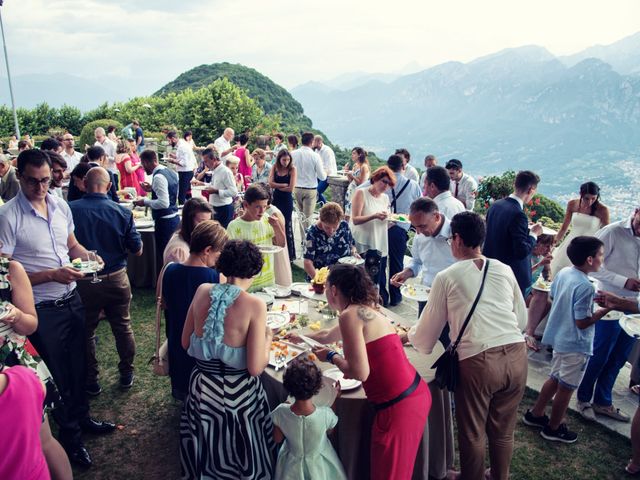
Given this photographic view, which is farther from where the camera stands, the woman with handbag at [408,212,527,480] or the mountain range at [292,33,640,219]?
the mountain range at [292,33,640,219]

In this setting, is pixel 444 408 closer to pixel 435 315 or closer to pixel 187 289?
pixel 435 315

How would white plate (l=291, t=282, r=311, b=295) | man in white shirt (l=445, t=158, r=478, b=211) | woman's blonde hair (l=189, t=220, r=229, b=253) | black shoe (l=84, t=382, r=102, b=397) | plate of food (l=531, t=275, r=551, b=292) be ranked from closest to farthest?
woman's blonde hair (l=189, t=220, r=229, b=253) → white plate (l=291, t=282, r=311, b=295) → black shoe (l=84, t=382, r=102, b=397) → plate of food (l=531, t=275, r=551, b=292) → man in white shirt (l=445, t=158, r=478, b=211)

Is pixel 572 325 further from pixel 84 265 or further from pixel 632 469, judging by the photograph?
pixel 84 265

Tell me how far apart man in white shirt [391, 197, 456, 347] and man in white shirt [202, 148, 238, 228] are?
3.52 m

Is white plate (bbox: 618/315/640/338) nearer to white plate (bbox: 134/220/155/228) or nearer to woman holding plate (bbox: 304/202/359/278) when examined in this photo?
woman holding plate (bbox: 304/202/359/278)

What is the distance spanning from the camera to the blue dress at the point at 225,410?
104 inches

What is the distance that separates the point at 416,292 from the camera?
3854 millimetres

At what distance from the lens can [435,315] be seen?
2881 millimetres

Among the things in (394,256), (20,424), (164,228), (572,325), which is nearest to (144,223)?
(164,228)

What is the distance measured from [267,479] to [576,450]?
99.2 inches

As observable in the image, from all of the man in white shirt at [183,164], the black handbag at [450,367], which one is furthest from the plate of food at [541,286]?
the man in white shirt at [183,164]

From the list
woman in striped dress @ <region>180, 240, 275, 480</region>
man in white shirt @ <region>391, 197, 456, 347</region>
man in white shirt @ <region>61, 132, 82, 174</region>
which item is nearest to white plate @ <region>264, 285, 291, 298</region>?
man in white shirt @ <region>391, 197, 456, 347</region>

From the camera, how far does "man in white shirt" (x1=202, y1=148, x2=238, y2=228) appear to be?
271 inches

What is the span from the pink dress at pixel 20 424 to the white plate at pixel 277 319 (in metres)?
1.76
